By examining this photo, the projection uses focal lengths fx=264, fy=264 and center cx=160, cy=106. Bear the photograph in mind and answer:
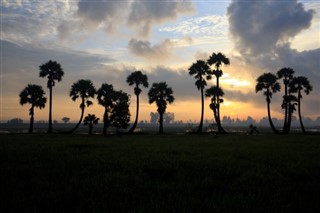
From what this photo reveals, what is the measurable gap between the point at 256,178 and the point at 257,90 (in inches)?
2413

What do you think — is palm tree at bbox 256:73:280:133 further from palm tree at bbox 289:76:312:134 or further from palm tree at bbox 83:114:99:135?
palm tree at bbox 83:114:99:135

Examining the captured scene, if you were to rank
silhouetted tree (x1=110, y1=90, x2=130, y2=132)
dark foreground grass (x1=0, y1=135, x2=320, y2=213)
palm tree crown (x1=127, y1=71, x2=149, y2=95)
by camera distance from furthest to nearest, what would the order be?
palm tree crown (x1=127, y1=71, x2=149, y2=95) < silhouetted tree (x1=110, y1=90, x2=130, y2=132) < dark foreground grass (x1=0, y1=135, x2=320, y2=213)

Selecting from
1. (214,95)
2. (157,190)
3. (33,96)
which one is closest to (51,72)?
(33,96)

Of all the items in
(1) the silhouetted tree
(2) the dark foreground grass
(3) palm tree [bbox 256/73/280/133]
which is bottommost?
(2) the dark foreground grass

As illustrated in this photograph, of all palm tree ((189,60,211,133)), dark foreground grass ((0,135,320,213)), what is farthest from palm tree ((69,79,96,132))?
dark foreground grass ((0,135,320,213))

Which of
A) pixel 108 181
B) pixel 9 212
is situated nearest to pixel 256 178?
pixel 108 181

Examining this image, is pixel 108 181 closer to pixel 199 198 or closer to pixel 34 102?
pixel 199 198

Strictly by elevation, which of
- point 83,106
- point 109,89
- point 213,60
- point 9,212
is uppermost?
point 213,60

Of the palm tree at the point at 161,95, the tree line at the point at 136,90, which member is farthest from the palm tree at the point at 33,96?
the palm tree at the point at 161,95

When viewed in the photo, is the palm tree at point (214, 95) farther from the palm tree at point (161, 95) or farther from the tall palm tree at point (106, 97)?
the tall palm tree at point (106, 97)

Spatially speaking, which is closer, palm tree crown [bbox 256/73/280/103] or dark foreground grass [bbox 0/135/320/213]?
dark foreground grass [bbox 0/135/320/213]

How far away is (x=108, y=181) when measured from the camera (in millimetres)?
8875

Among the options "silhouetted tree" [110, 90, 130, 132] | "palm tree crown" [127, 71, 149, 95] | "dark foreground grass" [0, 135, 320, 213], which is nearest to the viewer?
"dark foreground grass" [0, 135, 320, 213]

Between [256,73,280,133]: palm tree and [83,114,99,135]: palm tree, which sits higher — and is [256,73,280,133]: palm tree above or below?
above
